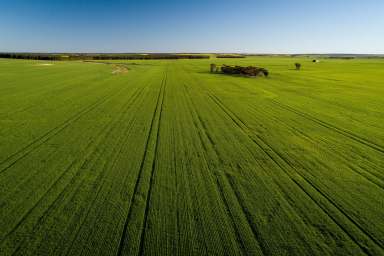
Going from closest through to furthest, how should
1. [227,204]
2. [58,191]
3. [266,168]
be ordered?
[227,204] < [58,191] < [266,168]

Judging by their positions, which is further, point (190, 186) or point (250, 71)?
point (250, 71)

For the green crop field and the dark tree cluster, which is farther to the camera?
the dark tree cluster

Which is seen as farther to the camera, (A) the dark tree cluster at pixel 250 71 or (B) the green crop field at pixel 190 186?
(A) the dark tree cluster at pixel 250 71

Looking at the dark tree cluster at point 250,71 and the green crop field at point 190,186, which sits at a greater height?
the dark tree cluster at point 250,71

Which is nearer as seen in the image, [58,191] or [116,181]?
[58,191]

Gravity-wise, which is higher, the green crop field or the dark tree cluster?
the dark tree cluster

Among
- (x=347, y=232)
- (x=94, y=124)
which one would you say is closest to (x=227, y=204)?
(x=347, y=232)

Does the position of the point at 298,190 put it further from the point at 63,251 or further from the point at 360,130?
the point at 360,130

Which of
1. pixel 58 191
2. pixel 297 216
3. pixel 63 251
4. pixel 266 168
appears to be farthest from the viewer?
pixel 266 168

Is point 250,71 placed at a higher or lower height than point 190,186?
higher

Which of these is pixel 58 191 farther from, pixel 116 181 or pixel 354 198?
pixel 354 198
